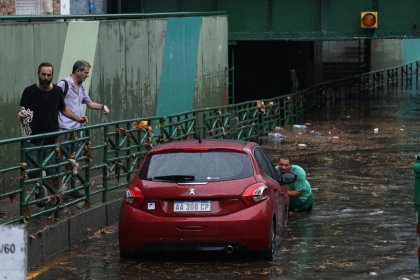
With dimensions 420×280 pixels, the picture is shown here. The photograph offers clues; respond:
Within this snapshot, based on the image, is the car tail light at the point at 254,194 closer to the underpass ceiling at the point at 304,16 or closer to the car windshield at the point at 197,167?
the car windshield at the point at 197,167

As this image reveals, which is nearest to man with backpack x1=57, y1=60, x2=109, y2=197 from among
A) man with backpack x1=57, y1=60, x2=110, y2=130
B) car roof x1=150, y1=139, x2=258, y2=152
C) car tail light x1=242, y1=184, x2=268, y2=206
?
man with backpack x1=57, y1=60, x2=110, y2=130

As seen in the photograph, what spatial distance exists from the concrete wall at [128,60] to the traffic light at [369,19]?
5491 mm

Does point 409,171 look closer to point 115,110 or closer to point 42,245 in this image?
point 115,110

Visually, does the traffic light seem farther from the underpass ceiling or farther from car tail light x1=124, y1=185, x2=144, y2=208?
car tail light x1=124, y1=185, x2=144, y2=208

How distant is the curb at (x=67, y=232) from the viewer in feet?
39.6

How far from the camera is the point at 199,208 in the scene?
12.0m

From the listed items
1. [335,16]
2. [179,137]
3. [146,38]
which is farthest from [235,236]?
[335,16]

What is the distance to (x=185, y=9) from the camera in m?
38.6

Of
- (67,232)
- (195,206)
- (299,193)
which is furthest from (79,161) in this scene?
(299,193)

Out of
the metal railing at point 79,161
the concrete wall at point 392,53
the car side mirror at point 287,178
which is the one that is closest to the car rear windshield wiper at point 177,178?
the metal railing at point 79,161

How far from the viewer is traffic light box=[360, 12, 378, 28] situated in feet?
120

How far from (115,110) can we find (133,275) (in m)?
11.0

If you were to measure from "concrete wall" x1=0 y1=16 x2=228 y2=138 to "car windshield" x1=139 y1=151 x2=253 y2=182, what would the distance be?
207 inches

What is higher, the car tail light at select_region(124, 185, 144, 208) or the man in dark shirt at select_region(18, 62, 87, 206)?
the man in dark shirt at select_region(18, 62, 87, 206)
